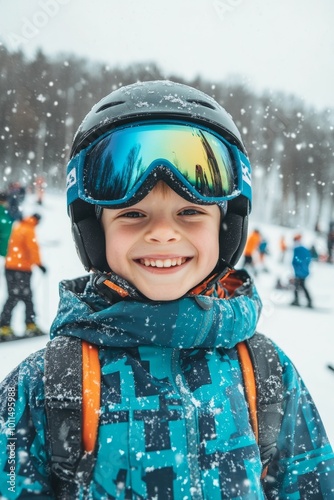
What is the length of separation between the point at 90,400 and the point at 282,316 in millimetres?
7913

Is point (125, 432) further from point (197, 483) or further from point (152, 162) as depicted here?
point (152, 162)

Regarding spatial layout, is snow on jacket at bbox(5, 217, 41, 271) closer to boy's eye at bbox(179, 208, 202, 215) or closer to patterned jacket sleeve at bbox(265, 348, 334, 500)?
boy's eye at bbox(179, 208, 202, 215)

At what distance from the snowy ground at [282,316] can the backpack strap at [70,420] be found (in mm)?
2696

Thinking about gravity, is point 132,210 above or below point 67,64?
below

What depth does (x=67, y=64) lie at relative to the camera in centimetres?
3120

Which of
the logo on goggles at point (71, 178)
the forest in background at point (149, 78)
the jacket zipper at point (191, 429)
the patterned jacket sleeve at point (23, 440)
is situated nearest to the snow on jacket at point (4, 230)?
the logo on goggles at point (71, 178)

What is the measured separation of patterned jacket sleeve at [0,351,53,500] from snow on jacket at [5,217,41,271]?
17.2ft

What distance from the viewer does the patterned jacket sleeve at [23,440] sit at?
101cm

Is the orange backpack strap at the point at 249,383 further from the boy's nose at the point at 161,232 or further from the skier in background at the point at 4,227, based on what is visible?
the skier in background at the point at 4,227

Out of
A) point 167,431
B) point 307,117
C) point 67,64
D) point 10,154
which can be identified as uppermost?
point 67,64

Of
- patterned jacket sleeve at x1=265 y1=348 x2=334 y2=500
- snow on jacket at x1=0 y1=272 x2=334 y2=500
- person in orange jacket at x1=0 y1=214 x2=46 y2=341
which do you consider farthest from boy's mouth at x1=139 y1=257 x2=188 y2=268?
person in orange jacket at x1=0 y1=214 x2=46 y2=341

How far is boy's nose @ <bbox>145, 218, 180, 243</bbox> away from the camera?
1.16 meters

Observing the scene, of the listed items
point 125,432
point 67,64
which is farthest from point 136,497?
point 67,64

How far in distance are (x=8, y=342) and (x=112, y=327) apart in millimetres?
4911
